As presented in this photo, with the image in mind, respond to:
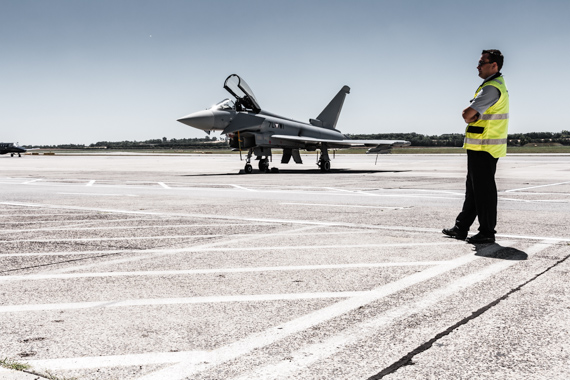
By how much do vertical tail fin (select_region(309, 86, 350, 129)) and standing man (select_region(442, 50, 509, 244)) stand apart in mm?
25709

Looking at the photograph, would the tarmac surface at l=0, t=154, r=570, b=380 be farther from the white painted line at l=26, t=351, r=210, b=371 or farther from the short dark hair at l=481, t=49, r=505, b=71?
the short dark hair at l=481, t=49, r=505, b=71

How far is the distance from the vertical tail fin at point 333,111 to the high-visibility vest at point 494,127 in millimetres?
25756

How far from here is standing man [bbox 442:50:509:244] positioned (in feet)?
21.1

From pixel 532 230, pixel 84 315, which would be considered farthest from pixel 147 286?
pixel 532 230

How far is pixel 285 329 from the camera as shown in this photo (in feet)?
11.1

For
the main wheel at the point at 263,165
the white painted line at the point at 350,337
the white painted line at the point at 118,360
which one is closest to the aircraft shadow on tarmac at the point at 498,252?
the white painted line at the point at 350,337

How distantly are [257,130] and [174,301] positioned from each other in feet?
72.3

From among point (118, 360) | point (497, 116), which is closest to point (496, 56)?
point (497, 116)

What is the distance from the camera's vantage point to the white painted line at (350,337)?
2.78m

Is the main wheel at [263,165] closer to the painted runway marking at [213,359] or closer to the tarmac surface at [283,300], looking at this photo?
the tarmac surface at [283,300]

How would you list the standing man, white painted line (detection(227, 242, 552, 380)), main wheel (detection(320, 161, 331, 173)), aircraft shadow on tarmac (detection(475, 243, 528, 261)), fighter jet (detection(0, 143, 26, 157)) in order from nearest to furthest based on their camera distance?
white painted line (detection(227, 242, 552, 380)), aircraft shadow on tarmac (detection(475, 243, 528, 261)), the standing man, main wheel (detection(320, 161, 331, 173)), fighter jet (detection(0, 143, 26, 157))

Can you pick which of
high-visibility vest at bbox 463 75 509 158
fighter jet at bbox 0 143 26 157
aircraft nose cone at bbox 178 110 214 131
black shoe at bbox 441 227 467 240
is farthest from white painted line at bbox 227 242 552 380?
fighter jet at bbox 0 143 26 157

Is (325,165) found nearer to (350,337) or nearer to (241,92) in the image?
(241,92)

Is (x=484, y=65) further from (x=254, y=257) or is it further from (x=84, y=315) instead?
(x=84, y=315)
